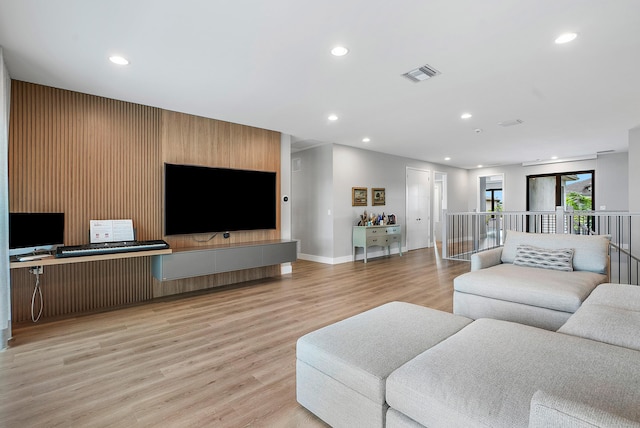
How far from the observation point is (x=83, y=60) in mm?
2824

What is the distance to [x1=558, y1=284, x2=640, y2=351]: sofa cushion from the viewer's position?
1.63 meters

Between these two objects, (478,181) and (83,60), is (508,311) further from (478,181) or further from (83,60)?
(478,181)

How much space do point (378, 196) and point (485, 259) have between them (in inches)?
158

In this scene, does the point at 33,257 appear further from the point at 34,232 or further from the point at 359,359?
the point at 359,359

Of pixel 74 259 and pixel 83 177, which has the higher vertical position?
pixel 83 177

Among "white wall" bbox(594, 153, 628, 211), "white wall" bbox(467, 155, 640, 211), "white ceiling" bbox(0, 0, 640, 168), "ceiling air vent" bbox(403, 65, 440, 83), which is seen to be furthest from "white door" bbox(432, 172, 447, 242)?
"ceiling air vent" bbox(403, 65, 440, 83)

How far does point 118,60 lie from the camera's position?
9.25 feet

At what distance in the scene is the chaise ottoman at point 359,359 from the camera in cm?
142

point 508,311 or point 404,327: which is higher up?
point 404,327

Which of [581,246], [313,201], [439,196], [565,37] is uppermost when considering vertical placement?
[565,37]

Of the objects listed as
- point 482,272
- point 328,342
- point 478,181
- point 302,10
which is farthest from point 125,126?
point 478,181

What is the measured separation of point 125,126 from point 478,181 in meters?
10.1

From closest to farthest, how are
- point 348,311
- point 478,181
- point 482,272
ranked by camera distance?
point 482,272 < point 348,311 < point 478,181

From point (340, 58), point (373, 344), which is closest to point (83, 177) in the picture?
point (340, 58)
